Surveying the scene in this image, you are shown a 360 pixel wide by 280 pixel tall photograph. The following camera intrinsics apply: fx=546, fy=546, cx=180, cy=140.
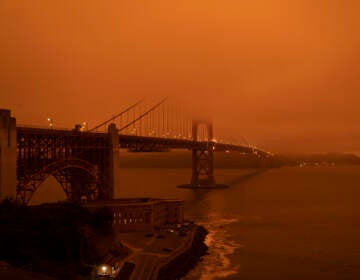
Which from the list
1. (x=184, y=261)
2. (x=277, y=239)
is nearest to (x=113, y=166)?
(x=277, y=239)

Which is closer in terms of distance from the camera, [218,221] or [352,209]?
[218,221]

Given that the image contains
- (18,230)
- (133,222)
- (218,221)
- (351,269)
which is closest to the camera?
(18,230)

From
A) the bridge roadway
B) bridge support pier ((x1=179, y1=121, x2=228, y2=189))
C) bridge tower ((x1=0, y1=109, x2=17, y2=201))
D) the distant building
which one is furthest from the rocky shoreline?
bridge support pier ((x1=179, y1=121, x2=228, y2=189))

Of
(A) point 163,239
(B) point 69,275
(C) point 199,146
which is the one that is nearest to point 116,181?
(A) point 163,239

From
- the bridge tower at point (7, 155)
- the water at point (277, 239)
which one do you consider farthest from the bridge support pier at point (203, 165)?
the bridge tower at point (7, 155)

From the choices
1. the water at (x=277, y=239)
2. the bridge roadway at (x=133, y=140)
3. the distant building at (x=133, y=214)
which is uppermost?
the bridge roadway at (x=133, y=140)

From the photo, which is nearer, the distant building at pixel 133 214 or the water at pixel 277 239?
the water at pixel 277 239

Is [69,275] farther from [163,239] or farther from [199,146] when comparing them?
[199,146]

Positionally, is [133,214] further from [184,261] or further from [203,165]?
[203,165]

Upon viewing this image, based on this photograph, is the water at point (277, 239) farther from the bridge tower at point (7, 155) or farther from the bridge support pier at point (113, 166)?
the bridge tower at point (7, 155)
